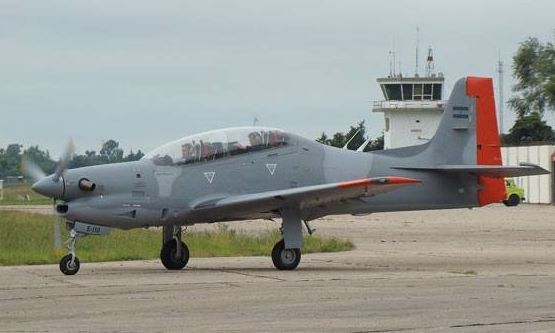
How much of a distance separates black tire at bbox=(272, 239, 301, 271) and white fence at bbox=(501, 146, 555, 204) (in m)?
46.9

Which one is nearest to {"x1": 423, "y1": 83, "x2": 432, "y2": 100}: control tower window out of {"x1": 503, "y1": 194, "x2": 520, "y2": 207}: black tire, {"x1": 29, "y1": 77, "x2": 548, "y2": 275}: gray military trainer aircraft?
{"x1": 503, "y1": 194, "x2": 520, "y2": 207}: black tire

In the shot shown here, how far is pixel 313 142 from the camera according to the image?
2056cm

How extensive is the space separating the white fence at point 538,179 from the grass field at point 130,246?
37821 millimetres

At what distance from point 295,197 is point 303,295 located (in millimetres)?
4411

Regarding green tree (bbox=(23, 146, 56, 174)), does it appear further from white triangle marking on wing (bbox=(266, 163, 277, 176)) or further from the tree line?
the tree line

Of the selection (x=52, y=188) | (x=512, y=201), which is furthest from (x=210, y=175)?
(x=512, y=201)

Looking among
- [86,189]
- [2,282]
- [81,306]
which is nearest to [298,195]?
[86,189]

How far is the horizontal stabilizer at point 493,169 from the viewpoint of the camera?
2062 centimetres

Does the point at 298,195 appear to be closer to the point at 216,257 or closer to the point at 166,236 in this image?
the point at 166,236

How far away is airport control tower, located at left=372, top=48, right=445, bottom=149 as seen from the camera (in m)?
84.5

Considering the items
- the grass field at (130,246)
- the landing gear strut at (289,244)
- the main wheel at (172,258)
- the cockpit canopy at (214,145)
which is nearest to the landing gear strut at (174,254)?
the main wheel at (172,258)

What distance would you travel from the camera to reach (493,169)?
20.9 metres

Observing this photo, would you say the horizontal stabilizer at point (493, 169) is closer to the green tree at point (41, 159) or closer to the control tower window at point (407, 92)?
the green tree at point (41, 159)

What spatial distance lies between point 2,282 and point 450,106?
30.5ft
